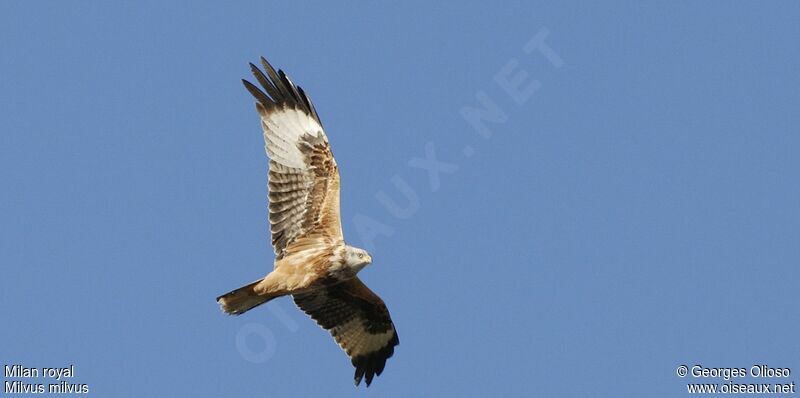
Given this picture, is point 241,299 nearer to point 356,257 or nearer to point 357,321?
point 356,257

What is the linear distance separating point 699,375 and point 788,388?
0.91 m

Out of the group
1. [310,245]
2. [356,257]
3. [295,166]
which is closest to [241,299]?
[310,245]

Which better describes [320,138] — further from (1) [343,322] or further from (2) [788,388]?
(2) [788,388]

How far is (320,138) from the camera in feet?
36.0

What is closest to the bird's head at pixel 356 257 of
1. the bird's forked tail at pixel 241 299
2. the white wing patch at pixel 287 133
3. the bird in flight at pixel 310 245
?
the bird in flight at pixel 310 245

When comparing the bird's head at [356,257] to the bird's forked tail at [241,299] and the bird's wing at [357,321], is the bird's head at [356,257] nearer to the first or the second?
the bird's forked tail at [241,299]

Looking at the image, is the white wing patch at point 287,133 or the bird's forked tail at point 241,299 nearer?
the bird's forked tail at point 241,299

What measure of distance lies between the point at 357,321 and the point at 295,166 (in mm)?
1772

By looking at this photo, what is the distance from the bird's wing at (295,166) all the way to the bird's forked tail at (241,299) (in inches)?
24.4

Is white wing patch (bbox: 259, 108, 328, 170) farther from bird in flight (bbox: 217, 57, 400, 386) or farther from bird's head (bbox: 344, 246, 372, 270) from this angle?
bird's head (bbox: 344, 246, 372, 270)

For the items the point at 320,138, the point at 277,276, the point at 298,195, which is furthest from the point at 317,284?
the point at 320,138

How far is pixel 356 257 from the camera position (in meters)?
9.62

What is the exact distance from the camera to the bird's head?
9625 millimetres

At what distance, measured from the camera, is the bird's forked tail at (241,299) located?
9664mm
